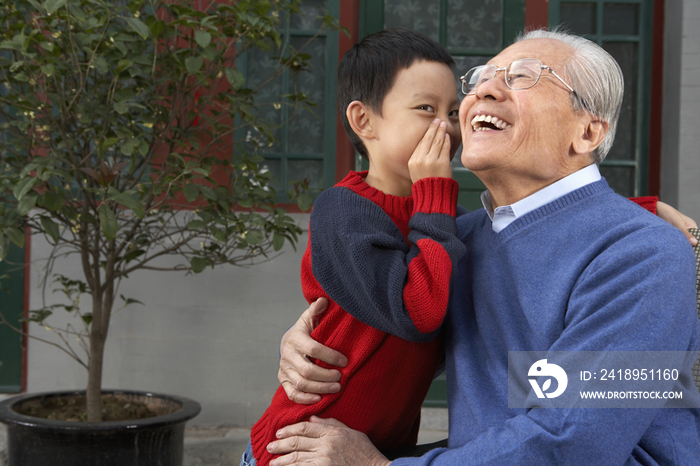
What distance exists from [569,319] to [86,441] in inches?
83.8

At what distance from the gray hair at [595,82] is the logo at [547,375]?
0.47 m

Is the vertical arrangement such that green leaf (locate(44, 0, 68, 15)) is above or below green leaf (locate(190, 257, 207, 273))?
above

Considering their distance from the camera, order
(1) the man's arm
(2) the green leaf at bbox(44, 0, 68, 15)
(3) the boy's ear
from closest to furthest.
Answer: (1) the man's arm, (3) the boy's ear, (2) the green leaf at bbox(44, 0, 68, 15)

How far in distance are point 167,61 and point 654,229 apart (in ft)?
6.65

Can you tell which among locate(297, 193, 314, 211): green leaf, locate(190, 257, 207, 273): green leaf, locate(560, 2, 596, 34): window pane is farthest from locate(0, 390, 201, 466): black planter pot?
locate(560, 2, 596, 34): window pane

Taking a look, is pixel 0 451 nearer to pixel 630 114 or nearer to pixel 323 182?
pixel 323 182

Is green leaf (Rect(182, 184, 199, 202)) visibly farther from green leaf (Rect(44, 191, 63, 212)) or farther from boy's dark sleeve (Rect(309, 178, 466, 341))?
boy's dark sleeve (Rect(309, 178, 466, 341))

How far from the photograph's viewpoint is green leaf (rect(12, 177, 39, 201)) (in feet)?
6.21

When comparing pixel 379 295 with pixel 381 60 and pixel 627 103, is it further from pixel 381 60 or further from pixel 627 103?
pixel 627 103

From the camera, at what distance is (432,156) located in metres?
1.25

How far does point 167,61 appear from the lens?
2424 millimetres

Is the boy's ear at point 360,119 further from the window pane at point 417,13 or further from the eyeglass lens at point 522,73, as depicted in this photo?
Result: the window pane at point 417,13

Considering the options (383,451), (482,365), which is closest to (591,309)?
(482,365)

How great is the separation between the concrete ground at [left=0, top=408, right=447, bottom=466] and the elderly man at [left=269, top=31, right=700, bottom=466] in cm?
204
